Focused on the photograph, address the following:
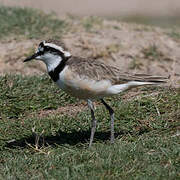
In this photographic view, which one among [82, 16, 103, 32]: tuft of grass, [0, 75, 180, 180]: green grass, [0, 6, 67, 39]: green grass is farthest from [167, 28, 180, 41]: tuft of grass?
[0, 75, 180, 180]: green grass

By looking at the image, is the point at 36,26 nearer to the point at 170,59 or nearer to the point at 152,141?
the point at 170,59

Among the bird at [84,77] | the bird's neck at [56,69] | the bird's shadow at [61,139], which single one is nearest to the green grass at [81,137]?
the bird's shadow at [61,139]

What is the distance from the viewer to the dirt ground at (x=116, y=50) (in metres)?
9.69

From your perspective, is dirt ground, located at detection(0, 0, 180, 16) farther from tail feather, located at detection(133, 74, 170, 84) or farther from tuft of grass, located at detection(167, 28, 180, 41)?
tail feather, located at detection(133, 74, 170, 84)

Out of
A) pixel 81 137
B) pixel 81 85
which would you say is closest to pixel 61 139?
pixel 81 137

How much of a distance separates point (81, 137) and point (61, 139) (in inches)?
10.2

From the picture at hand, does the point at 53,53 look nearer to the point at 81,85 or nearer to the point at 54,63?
the point at 54,63

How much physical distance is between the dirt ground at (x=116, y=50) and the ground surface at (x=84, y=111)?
0.8 inches

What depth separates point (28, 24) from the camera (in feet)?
37.2

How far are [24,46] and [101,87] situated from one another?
174 inches

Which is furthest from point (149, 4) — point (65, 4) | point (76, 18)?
→ point (76, 18)

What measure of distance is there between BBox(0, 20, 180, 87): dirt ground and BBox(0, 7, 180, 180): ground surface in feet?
0.06

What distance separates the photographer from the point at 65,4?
22.5 m

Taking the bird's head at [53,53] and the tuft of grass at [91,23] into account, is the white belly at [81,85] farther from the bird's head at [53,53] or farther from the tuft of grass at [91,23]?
the tuft of grass at [91,23]
